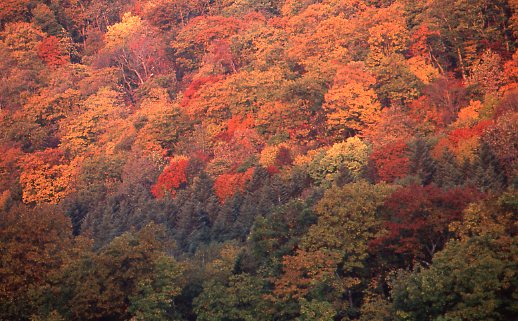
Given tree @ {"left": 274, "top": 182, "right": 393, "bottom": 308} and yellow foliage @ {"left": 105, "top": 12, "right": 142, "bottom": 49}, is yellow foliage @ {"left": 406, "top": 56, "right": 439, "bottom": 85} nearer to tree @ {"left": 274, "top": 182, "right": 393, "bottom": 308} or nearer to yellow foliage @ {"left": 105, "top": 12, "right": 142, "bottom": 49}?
tree @ {"left": 274, "top": 182, "right": 393, "bottom": 308}

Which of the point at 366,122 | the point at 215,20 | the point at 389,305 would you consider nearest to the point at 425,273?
the point at 389,305

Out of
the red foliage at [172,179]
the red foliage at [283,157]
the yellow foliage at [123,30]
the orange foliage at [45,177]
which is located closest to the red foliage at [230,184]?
the red foliage at [283,157]

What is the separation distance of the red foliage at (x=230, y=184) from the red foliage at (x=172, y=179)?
6161 mm

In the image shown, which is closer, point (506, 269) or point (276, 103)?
point (506, 269)

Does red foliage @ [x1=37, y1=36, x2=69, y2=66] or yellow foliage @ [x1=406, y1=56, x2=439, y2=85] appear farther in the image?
red foliage @ [x1=37, y1=36, x2=69, y2=66]

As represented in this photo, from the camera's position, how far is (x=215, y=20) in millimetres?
99188

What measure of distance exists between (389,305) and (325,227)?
7390mm

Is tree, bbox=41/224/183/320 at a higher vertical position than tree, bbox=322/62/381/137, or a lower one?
higher

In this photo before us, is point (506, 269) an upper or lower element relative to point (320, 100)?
upper

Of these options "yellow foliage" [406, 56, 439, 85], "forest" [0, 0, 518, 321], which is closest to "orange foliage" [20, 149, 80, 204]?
"forest" [0, 0, 518, 321]

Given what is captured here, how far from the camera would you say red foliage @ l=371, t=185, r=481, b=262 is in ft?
131

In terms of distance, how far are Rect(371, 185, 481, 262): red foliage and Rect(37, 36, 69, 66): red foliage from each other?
77.3 m

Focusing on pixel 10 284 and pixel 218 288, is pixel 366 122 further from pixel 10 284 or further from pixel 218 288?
pixel 10 284

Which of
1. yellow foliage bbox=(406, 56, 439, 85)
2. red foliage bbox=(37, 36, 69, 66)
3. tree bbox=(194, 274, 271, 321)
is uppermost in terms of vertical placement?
yellow foliage bbox=(406, 56, 439, 85)
